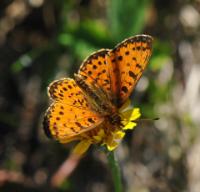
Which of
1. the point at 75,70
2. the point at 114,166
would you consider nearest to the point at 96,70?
the point at 114,166

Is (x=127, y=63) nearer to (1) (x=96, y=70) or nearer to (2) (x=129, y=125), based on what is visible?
(1) (x=96, y=70)

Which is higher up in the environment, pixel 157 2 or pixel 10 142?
pixel 157 2

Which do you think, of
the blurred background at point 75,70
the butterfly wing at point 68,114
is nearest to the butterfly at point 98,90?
the butterfly wing at point 68,114

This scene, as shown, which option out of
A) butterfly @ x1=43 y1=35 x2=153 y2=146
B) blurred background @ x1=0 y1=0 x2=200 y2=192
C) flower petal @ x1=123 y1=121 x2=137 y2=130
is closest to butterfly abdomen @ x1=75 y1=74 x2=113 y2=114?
butterfly @ x1=43 y1=35 x2=153 y2=146

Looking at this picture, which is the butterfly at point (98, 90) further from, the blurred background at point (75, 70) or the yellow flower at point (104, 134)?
the blurred background at point (75, 70)

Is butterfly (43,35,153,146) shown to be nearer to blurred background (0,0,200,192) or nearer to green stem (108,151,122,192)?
green stem (108,151,122,192)

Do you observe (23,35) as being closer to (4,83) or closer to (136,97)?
(4,83)

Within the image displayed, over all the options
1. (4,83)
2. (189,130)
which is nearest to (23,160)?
(4,83)
